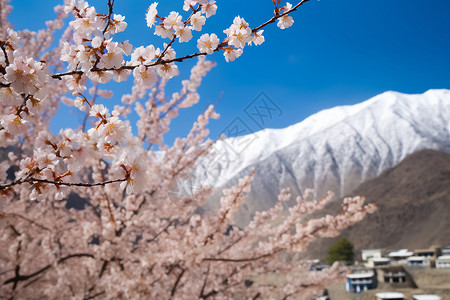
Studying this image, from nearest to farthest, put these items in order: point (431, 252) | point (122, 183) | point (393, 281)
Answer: point (122, 183) < point (393, 281) < point (431, 252)

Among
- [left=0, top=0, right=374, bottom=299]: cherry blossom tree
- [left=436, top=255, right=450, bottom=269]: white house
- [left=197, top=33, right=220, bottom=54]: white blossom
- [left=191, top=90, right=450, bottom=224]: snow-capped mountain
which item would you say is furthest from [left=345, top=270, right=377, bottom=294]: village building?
[left=191, top=90, right=450, bottom=224]: snow-capped mountain

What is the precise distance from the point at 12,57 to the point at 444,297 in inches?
1066

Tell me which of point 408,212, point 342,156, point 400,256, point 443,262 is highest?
point 342,156

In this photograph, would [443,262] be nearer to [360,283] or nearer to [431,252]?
[360,283]

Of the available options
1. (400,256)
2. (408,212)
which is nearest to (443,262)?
(400,256)

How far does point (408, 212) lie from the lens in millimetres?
78188

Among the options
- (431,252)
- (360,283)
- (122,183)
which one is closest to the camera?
(122,183)

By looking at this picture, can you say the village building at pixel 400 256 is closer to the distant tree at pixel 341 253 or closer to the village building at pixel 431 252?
the village building at pixel 431 252

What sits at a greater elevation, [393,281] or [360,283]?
[360,283]

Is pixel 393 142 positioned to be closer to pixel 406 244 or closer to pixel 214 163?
pixel 406 244

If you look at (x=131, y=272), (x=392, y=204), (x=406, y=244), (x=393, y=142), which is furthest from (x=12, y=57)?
(x=393, y=142)

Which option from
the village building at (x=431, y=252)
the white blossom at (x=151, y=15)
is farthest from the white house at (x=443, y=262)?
the white blossom at (x=151, y=15)

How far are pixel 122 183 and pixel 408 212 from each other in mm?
90601

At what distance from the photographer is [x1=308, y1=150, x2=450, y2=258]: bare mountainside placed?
6575cm
